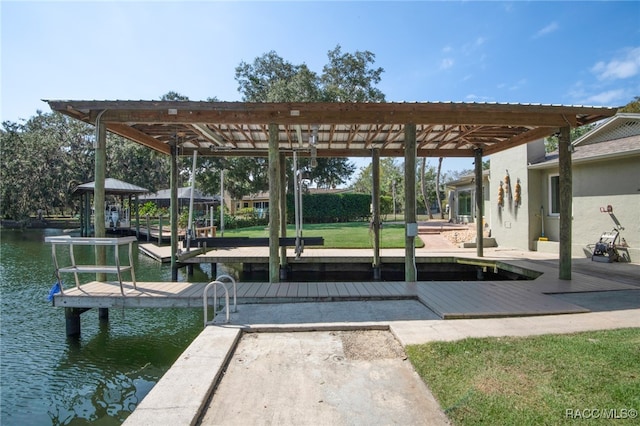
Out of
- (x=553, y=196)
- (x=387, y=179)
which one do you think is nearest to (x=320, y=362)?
(x=553, y=196)

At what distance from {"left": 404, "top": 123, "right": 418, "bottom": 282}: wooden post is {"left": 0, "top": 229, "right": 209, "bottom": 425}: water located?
Answer: 142 inches

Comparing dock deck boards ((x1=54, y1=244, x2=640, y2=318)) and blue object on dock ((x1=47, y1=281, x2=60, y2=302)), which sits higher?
blue object on dock ((x1=47, y1=281, x2=60, y2=302))

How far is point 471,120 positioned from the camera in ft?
20.1

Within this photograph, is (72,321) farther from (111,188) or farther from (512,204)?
(111,188)

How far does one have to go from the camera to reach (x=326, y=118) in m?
6.02

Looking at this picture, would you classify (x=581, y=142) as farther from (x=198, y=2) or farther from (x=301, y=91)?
(x=301, y=91)

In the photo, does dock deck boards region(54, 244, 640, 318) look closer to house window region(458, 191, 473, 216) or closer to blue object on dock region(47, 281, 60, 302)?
blue object on dock region(47, 281, 60, 302)

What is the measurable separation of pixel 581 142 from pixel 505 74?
9.76 feet

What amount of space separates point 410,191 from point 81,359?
5.28 m

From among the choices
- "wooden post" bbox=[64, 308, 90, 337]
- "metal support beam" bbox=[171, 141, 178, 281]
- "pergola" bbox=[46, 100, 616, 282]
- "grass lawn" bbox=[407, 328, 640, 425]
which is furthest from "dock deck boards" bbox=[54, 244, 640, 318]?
"metal support beam" bbox=[171, 141, 178, 281]

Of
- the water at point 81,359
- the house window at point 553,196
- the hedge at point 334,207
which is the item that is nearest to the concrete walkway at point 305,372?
the water at point 81,359

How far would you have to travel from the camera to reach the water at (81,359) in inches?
142

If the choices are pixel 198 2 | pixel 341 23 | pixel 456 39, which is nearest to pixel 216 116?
pixel 198 2

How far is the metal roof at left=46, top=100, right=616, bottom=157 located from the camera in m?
5.52
